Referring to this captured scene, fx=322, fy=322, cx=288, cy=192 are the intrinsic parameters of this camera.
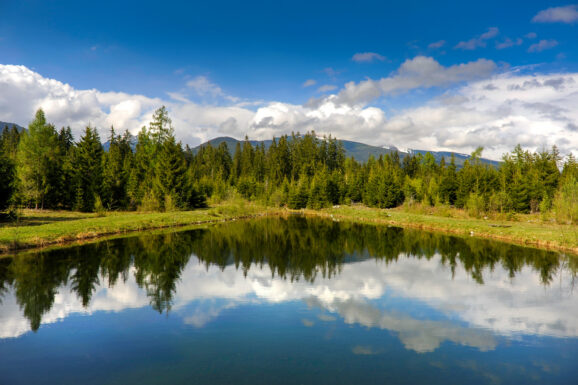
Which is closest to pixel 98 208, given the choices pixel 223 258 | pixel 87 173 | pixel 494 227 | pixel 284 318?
pixel 87 173

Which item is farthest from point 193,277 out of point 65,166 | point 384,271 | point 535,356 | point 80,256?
point 65,166

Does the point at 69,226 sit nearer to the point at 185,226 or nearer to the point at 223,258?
the point at 185,226

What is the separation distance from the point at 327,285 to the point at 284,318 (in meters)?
5.28

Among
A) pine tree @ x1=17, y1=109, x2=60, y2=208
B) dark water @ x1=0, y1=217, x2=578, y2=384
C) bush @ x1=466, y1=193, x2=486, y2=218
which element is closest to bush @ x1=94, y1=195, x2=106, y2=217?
pine tree @ x1=17, y1=109, x2=60, y2=208

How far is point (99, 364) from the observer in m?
9.53

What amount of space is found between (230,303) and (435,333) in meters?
8.88

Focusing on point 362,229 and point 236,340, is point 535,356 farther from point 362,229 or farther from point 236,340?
point 362,229

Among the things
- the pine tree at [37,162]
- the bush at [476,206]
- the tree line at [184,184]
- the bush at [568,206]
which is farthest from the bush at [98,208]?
the bush at [568,206]

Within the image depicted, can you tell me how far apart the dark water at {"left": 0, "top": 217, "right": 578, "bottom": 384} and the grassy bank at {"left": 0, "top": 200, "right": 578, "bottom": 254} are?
12.0ft

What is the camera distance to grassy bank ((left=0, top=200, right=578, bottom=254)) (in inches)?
1019

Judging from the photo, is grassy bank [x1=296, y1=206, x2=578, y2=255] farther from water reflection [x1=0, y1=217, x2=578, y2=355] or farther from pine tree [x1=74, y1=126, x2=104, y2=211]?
pine tree [x1=74, y1=126, x2=104, y2=211]

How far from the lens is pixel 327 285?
59.5 ft

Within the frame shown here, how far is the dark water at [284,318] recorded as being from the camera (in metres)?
9.40

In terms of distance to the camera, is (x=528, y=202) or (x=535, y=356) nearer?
A: (x=535, y=356)
